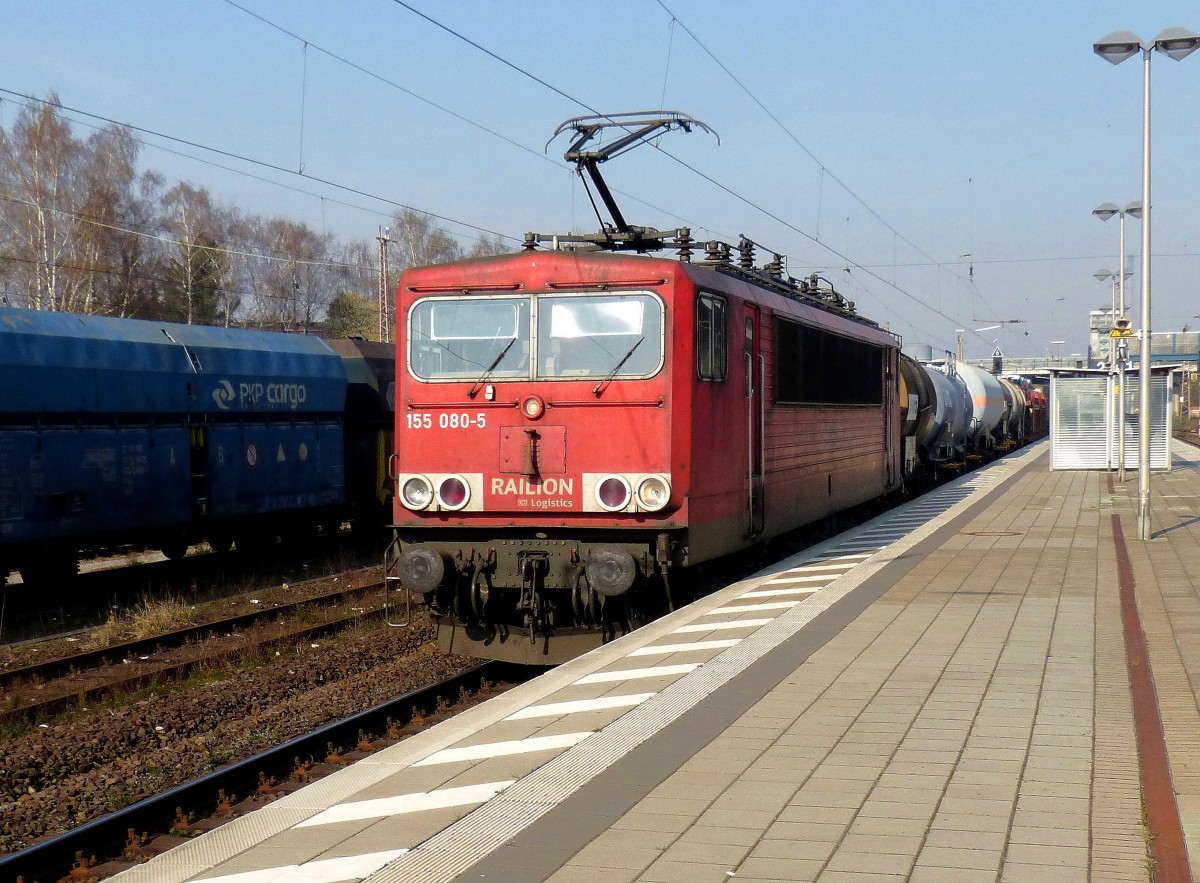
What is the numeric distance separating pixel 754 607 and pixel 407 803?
551 centimetres

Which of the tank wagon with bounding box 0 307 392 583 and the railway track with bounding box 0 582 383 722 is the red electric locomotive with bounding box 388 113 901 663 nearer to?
the railway track with bounding box 0 582 383 722

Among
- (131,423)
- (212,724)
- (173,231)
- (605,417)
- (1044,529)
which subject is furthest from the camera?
(173,231)

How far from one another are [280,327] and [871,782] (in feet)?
180

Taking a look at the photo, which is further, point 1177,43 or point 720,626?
point 1177,43

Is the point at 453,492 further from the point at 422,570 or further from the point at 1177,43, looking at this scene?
the point at 1177,43

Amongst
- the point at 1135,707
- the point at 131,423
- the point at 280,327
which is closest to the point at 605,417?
the point at 1135,707

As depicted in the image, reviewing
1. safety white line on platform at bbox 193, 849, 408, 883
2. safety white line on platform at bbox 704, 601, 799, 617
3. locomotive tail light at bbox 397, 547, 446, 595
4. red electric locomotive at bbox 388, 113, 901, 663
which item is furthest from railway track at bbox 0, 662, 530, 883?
safety white line on platform at bbox 704, 601, 799, 617

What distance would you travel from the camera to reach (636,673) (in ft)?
26.2

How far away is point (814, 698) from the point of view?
285 inches

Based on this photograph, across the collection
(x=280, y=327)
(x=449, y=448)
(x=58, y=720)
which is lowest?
(x=58, y=720)

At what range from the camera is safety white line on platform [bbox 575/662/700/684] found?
7.85m

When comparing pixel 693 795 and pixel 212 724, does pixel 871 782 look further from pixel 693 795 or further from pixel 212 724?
pixel 212 724

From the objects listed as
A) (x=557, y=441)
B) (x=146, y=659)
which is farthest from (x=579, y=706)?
(x=146, y=659)

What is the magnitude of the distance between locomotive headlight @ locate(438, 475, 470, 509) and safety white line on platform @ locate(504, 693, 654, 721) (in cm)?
296
